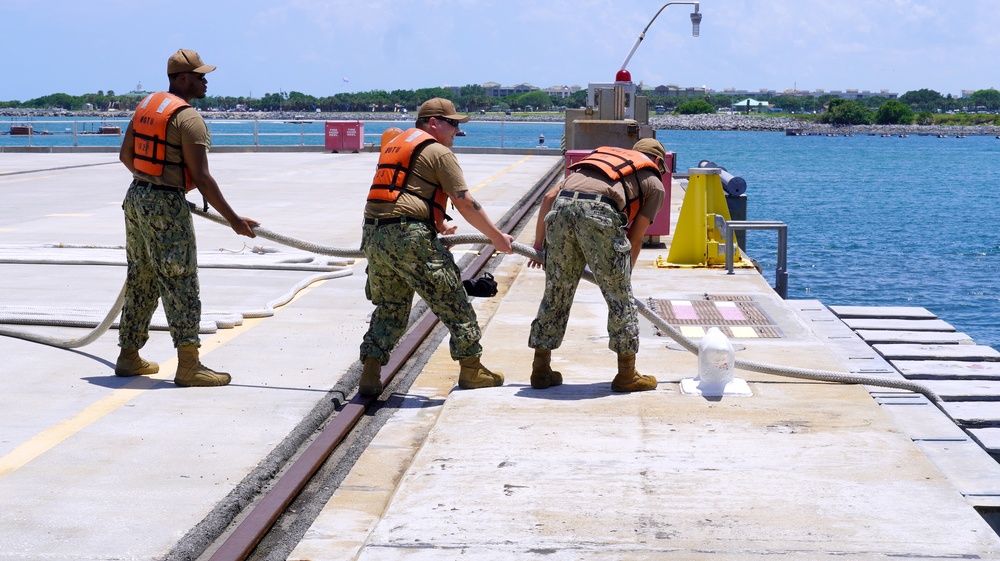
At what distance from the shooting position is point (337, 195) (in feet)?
75.2

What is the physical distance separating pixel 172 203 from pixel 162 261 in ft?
1.17

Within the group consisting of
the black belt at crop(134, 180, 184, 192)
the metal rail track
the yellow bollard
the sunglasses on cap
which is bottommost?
the metal rail track

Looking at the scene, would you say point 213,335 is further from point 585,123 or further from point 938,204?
point 938,204

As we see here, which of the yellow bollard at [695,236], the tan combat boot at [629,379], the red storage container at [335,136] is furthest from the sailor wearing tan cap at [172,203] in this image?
the red storage container at [335,136]

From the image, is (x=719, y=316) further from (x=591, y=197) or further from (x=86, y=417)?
(x=86, y=417)

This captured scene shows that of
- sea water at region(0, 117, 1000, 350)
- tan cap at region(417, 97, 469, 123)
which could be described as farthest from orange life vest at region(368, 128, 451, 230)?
sea water at region(0, 117, 1000, 350)

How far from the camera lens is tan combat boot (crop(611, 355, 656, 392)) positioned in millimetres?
7035

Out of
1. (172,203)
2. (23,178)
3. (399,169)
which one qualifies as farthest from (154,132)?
(23,178)

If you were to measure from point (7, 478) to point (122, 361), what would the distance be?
2.06m

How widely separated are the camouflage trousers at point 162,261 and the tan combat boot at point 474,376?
1672 millimetres

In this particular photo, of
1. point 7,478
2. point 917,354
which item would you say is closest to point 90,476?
point 7,478

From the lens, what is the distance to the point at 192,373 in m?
7.32

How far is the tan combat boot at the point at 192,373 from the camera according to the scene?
7.30 m

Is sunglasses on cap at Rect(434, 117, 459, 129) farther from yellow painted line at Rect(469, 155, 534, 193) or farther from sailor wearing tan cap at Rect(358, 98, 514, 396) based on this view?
yellow painted line at Rect(469, 155, 534, 193)
